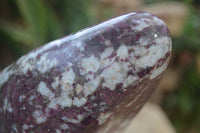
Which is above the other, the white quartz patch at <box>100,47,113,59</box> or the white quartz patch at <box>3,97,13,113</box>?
the white quartz patch at <box>100,47,113,59</box>

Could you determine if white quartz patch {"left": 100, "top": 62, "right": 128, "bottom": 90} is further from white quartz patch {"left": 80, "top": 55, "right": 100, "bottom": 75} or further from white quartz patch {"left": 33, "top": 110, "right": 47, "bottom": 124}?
white quartz patch {"left": 33, "top": 110, "right": 47, "bottom": 124}

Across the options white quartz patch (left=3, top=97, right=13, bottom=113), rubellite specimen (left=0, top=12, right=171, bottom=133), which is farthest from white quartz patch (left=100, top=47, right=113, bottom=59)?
white quartz patch (left=3, top=97, right=13, bottom=113)

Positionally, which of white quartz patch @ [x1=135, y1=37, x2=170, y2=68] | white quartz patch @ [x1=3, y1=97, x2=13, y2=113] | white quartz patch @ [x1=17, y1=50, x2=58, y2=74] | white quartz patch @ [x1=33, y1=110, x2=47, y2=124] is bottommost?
white quartz patch @ [x1=33, y1=110, x2=47, y2=124]

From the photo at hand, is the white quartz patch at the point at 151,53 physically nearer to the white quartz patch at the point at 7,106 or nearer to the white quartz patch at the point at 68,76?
the white quartz patch at the point at 68,76

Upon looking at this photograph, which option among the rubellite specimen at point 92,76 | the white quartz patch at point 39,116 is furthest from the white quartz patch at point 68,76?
the white quartz patch at point 39,116

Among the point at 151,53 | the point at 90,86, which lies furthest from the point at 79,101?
the point at 151,53

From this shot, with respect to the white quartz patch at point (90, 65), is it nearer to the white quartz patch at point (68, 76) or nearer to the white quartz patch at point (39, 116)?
the white quartz patch at point (68, 76)

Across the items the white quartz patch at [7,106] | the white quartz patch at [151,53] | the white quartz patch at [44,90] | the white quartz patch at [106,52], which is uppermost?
the white quartz patch at [106,52]

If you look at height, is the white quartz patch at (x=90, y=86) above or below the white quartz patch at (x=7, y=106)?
below
